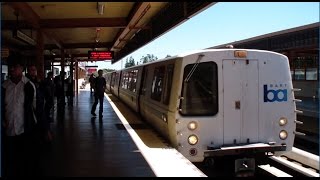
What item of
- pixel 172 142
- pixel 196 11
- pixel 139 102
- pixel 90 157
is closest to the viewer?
pixel 90 157

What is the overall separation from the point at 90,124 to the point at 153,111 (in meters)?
2.69

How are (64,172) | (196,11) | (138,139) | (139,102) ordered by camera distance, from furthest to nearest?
(139,102) < (138,139) < (196,11) < (64,172)

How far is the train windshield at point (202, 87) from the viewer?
785 centimetres

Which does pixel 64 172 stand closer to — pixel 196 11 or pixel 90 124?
pixel 196 11

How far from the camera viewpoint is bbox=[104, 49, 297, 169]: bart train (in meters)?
7.70

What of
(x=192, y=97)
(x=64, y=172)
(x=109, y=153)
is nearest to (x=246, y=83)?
(x=192, y=97)

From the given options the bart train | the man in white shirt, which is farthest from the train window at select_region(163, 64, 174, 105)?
the man in white shirt

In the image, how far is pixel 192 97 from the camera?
7.88 meters

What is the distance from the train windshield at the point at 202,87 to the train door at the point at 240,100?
0.20 metres

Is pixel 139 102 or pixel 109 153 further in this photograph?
pixel 139 102

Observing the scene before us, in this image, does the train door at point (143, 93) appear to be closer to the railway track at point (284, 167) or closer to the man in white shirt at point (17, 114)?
the railway track at point (284, 167)

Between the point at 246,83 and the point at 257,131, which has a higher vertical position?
the point at 246,83

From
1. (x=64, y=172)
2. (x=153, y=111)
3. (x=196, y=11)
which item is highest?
(x=196, y=11)

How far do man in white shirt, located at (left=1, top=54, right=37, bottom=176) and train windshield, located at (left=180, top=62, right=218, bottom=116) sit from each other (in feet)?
9.76
